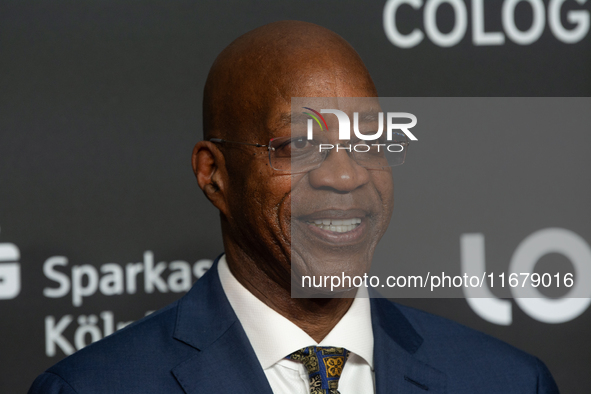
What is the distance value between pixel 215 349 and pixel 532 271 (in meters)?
1.70

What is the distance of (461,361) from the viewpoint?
5.07ft

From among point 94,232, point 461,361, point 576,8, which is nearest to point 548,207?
point 576,8

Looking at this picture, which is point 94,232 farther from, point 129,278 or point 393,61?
point 393,61

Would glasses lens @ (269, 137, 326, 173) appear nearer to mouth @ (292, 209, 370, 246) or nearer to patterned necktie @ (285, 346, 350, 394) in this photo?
mouth @ (292, 209, 370, 246)

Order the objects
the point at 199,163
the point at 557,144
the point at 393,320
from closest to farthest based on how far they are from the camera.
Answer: the point at 199,163
the point at 393,320
the point at 557,144

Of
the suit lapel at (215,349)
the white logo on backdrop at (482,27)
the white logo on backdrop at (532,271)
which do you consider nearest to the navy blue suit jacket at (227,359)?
the suit lapel at (215,349)

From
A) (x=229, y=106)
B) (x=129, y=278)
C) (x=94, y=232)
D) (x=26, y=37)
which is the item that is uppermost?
(x=26, y=37)

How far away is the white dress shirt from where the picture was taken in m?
1.34

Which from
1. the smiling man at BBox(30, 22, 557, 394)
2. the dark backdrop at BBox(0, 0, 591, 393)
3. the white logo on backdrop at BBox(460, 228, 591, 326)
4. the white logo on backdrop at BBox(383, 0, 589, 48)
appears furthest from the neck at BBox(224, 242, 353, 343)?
the white logo on backdrop at BBox(383, 0, 589, 48)

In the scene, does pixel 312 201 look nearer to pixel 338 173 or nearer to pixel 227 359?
pixel 338 173

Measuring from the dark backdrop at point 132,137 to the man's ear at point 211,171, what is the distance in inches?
43.6

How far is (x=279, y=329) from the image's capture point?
4.47 feet

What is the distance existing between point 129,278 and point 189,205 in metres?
0.37

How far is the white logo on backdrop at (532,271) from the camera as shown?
8.37 ft
